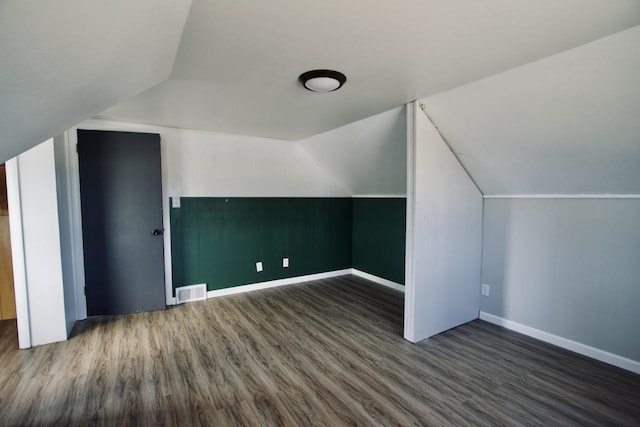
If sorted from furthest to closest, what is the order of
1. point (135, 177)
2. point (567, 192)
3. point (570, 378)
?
1. point (135, 177)
2. point (567, 192)
3. point (570, 378)

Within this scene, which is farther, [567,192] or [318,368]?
[567,192]

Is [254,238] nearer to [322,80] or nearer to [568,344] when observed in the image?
[322,80]

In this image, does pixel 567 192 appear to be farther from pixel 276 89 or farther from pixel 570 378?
pixel 276 89

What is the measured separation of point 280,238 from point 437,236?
2.33 m

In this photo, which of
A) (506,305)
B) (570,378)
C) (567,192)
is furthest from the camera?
(506,305)

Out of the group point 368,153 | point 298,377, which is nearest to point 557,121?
point 368,153

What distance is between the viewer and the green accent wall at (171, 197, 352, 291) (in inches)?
147

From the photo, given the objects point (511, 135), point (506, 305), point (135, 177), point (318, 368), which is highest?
point (511, 135)

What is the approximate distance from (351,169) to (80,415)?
11.9 ft

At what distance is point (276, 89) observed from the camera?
2.35 meters

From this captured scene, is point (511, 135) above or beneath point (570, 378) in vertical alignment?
above

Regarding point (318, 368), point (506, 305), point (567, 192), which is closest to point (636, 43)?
point (567, 192)

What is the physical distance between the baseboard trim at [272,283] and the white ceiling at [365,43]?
2390 mm

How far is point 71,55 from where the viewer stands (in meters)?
1.04
